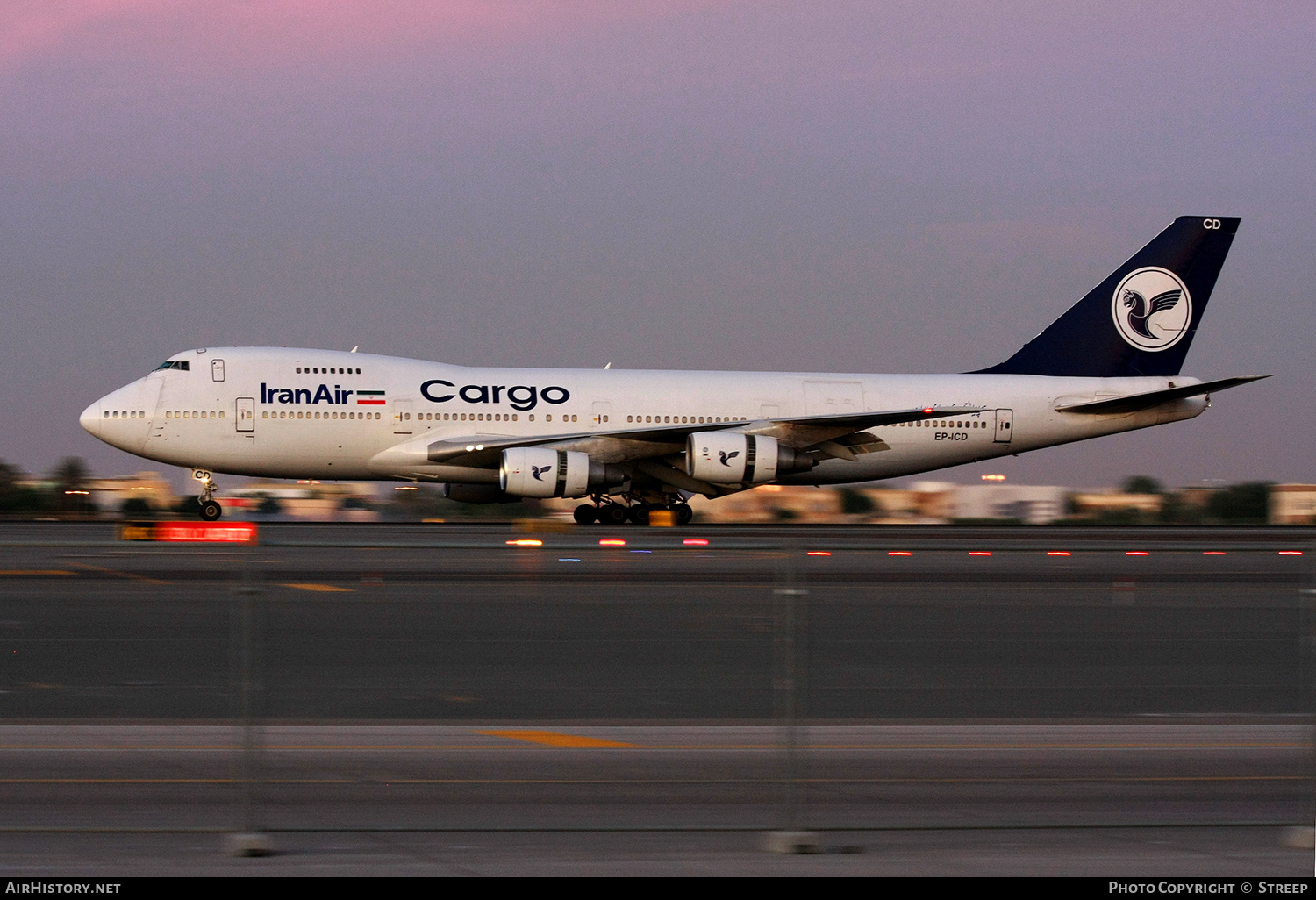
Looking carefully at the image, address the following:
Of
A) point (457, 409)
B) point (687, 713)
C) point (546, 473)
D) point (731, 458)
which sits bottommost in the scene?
point (687, 713)

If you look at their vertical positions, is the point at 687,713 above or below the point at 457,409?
below

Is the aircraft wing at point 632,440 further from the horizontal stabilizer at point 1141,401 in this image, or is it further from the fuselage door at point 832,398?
the horizontal stabilizer at point 1141,401

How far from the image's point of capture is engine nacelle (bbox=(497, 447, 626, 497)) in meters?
31.8

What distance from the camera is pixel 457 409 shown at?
3334 centimetres

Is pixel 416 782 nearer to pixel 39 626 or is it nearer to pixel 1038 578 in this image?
pixel 1038 578

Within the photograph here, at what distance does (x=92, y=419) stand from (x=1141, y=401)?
26.1m

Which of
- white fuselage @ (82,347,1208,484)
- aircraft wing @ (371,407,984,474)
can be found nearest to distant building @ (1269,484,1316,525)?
white fuselage @ (82,347,1208,484)

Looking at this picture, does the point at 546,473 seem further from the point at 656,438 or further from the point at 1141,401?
the point at 1141,401

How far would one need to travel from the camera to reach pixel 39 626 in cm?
1199

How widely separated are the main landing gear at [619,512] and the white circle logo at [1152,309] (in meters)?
14.0

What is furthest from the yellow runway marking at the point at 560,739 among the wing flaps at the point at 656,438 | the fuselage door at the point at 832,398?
the fuselage door at the point at 832,398

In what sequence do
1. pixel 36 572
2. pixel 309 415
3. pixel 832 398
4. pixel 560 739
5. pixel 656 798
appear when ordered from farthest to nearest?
pixel 832 398, pixel 309 415, pixel 36 572, pixel 560 739, pixel 656 798

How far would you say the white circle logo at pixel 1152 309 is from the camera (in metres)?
39.7

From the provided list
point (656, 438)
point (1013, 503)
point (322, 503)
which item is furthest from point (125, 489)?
point (1013, 503)
